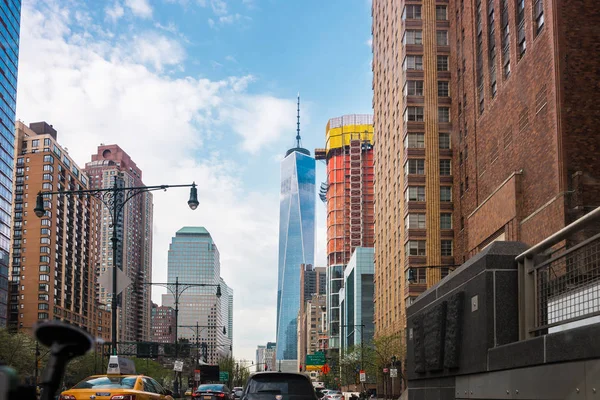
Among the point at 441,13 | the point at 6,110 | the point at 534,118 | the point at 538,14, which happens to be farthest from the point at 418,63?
the point at 6,110

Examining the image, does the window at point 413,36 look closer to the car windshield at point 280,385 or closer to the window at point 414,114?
the window at point 414,114

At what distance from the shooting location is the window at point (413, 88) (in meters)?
86.4

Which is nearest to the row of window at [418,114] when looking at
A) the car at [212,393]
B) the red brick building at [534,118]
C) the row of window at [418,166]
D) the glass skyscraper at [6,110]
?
the row of window at [418,166]

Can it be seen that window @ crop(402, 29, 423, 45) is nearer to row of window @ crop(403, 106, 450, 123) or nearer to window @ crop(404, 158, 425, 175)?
row of window @ crop(403, 106, 450, 123)

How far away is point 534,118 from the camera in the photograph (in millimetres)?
39812

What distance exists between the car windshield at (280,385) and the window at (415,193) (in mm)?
71967

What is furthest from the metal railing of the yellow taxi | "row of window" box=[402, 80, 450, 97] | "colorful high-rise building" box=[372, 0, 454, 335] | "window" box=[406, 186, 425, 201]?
"row of window" box=[402, 80, 450, 97]

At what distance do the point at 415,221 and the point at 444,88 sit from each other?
14.9 metres

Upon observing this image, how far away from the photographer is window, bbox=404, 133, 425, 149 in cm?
8575

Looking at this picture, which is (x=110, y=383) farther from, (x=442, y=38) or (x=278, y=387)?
(x=442, y=38)

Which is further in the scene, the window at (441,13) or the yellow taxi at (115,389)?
the window at (441,13)

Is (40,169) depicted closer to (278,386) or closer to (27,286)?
(27,286)

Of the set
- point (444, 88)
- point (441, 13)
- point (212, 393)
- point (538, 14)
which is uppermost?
point (441, 13)

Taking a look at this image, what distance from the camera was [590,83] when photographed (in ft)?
122
